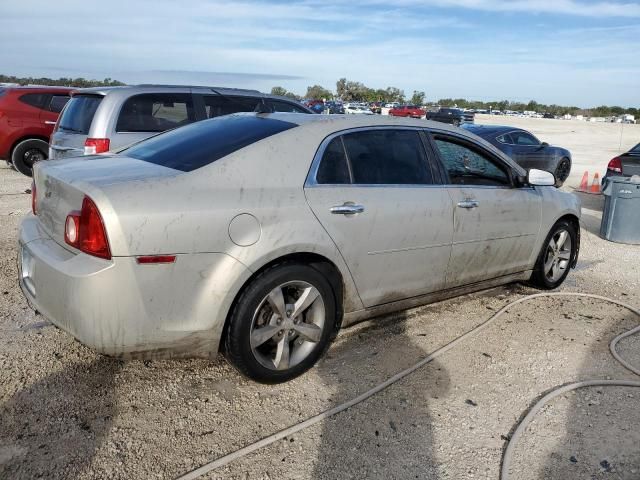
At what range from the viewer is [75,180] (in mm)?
3102

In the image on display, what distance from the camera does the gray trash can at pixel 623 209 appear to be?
765 centimetres

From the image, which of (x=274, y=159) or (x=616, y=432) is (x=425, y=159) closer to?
(x=274, y=159)

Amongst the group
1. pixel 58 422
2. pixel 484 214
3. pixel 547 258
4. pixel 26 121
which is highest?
pixel 26 121

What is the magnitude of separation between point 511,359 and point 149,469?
248 cm

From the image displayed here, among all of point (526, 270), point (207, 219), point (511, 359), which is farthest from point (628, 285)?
point (207, 219)

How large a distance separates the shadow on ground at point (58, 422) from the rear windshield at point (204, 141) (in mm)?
1337

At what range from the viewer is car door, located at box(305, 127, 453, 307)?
3.54 metres

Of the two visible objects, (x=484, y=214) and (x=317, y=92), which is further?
(x=317, y=92)

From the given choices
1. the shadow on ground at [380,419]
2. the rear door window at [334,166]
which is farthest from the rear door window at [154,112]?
the shadow on ground at [380,419]

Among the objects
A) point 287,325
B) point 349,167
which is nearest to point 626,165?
point 349,167

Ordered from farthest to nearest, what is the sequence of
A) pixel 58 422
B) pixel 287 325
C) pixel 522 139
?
1. pixel 522 139
2. pixel 287 325
3. pixel 58 422

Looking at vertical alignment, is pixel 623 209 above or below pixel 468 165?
below

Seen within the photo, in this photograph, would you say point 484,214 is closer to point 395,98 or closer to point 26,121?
point 26,121

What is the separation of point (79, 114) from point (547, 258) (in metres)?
6.17
